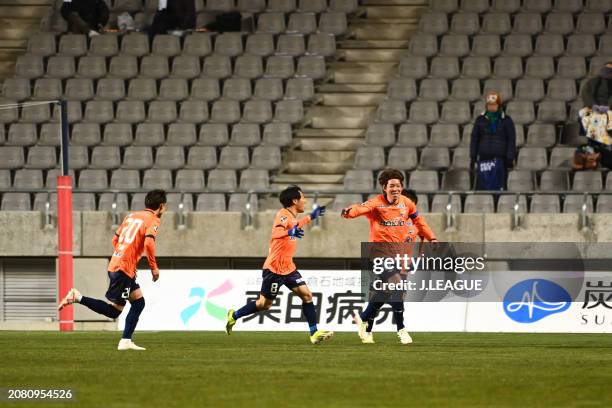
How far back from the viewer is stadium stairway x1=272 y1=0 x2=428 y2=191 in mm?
26688

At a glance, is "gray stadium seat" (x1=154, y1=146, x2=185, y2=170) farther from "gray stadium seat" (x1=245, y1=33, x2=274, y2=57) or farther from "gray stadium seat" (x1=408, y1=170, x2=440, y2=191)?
"gray stadium seat" (x1=408, y1=170, x2=440, y2=191)

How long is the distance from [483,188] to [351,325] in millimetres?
3833

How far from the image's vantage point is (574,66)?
2659 cm

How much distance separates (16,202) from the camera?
25.5 m

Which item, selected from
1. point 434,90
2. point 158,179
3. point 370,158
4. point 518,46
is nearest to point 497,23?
point 518,46

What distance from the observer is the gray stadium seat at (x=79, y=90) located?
27594 millimetres

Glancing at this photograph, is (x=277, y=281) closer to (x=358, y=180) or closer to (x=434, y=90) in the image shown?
(x=358, y=180)

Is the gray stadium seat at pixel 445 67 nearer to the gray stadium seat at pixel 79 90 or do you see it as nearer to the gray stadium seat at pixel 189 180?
the gray stadium seat at pixel 189 180

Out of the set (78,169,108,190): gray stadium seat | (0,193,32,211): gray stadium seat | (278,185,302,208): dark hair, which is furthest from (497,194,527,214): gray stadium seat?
(0,193,32,211): gray stadium seat

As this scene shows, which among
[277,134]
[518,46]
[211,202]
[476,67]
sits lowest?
[211,202]

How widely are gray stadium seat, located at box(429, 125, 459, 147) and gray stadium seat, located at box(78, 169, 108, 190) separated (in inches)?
255

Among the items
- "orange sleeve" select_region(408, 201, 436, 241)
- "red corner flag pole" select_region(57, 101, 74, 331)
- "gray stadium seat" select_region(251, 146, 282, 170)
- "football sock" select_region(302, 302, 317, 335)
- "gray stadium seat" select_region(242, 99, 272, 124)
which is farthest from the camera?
"gray stadium seat" select_region(242, 99, 272, 124)

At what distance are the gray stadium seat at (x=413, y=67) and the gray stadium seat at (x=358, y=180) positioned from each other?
3300 millimetres

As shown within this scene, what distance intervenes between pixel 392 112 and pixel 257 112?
109 inches
